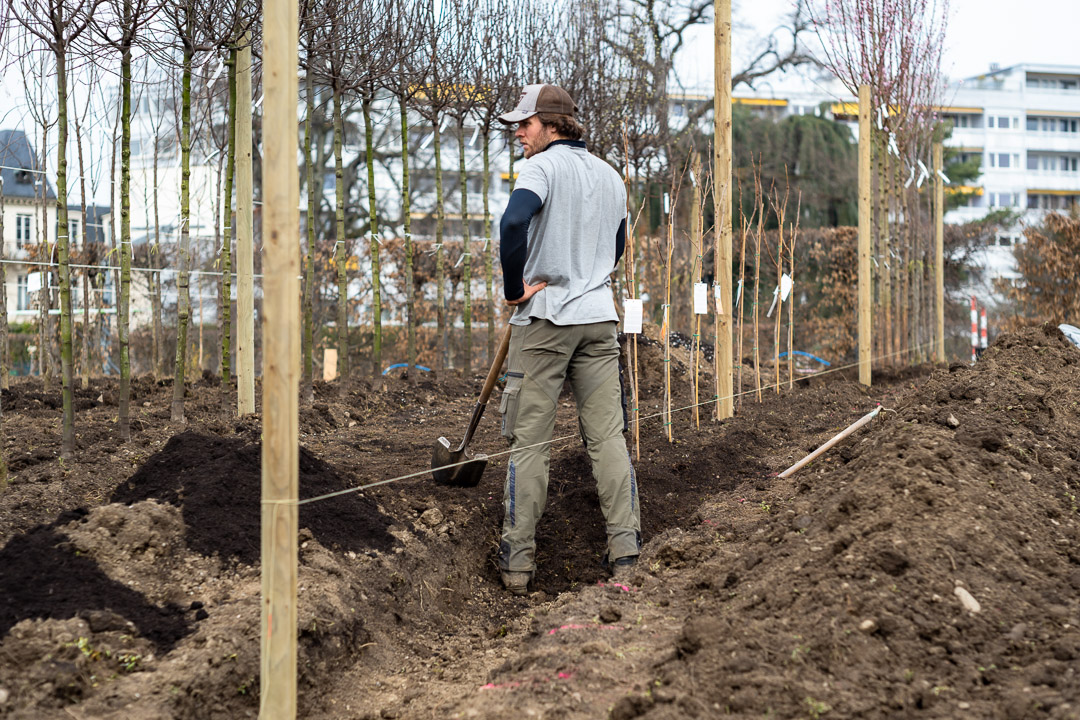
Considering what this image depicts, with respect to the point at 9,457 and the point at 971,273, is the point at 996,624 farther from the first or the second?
the point at 971,273

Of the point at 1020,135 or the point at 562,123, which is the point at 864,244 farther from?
the point at 1020,135

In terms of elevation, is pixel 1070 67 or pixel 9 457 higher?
→ pixel 1070 67

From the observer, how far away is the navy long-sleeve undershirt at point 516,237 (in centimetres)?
375

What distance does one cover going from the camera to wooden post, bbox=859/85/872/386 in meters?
9.56

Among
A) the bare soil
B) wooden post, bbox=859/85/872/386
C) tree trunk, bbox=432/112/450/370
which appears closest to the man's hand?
the bare soil

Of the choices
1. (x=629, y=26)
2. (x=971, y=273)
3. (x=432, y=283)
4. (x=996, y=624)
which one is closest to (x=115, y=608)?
(x=996, y=624)

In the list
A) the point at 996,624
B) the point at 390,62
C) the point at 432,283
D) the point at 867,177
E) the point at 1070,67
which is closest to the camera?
the point at 996,624

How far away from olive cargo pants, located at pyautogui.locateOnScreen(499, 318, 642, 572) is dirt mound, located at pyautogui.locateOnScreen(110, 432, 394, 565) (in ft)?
1.87

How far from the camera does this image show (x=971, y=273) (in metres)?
21.9

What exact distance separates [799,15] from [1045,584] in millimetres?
19573

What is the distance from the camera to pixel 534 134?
409 centimetres

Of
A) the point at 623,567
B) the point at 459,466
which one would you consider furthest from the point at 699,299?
the point at 623,567

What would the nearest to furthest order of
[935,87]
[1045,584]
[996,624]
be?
[996,624]
[1045,584]
[935,87]

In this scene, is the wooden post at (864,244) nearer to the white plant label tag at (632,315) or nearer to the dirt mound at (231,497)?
the white plant label tag at (632,315)
